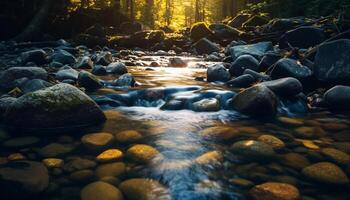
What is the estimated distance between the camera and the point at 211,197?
2.89m

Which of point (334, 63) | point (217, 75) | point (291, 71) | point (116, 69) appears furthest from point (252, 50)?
point (334, 63)

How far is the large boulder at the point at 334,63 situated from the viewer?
621cm

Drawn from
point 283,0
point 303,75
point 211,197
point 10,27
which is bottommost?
point 211,197

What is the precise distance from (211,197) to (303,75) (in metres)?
4.62

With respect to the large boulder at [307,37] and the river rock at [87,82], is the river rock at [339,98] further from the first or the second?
the large boulder at [307,37]

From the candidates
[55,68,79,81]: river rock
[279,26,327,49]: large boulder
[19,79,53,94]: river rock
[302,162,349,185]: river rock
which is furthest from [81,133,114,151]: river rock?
[279,26,327,49]: large boulder

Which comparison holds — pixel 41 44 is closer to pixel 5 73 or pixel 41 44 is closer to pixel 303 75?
pixel 5 73

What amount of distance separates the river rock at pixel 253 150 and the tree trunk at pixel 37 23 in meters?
17.3

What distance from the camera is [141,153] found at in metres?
3.75

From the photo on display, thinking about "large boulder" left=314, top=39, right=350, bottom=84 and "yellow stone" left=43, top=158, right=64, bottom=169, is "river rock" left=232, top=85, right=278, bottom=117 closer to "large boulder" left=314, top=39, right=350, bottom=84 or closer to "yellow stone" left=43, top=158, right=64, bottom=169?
"large boulder" left=314, top=39, right=350, bottom=84

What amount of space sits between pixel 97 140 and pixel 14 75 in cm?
352

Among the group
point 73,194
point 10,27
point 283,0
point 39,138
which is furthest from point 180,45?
point 73,194

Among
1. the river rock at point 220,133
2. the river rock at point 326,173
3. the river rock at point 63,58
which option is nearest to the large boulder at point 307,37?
the river rock at point 63,58

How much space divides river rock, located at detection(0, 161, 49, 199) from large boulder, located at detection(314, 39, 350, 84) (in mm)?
5312
